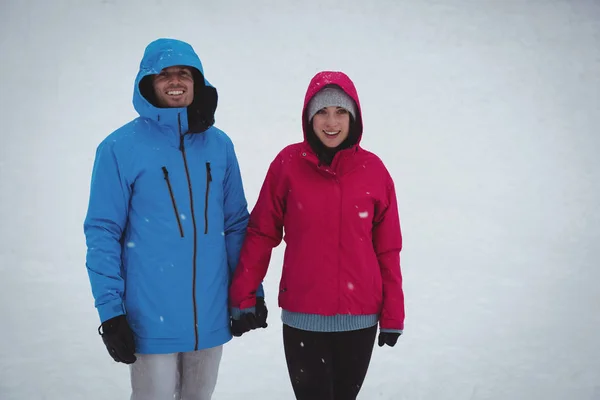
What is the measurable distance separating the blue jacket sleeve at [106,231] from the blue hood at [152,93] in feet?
0.59

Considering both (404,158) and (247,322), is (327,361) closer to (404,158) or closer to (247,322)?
(247,322)

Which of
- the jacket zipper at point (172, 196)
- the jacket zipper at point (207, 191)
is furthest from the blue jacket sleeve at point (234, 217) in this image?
the jacket zipper at point (172, 196)

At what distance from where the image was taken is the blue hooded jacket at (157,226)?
1711 millimetres

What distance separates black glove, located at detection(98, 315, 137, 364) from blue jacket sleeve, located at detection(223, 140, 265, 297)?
42 centimetres

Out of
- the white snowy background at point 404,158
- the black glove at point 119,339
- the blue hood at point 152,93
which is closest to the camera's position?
the black glove at point 119,339

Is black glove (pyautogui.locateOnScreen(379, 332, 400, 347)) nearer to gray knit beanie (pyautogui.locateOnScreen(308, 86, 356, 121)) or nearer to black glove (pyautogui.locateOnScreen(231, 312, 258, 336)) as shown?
black glove (pyautogui.locateOnScreen(231, 312, 258, 336))

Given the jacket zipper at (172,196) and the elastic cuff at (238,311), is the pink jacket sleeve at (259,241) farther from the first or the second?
the jacket zipper at (172,196)

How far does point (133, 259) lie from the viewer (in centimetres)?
176

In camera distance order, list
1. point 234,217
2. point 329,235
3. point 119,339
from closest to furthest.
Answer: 1. point 119,339
2. point 329,235
3. point 234,217

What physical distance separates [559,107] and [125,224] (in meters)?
12.0

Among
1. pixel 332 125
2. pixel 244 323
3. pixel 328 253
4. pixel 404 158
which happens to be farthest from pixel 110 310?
pixel 404 158

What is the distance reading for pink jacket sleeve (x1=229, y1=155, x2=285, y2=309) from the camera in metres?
1.90

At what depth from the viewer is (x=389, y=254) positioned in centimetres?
200

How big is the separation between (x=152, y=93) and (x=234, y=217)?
0.51 m
